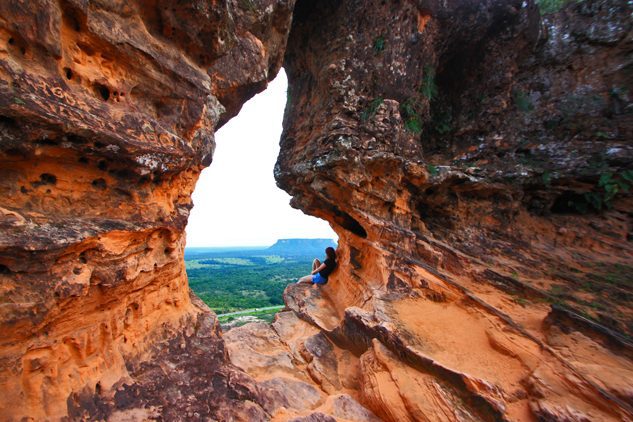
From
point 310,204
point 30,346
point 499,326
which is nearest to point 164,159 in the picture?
point 30,346

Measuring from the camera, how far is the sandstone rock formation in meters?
3.07

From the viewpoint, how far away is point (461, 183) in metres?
7.04

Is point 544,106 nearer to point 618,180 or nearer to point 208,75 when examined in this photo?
point 618,180

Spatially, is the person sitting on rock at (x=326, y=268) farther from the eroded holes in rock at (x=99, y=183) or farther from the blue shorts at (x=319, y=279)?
the eroded holes in rock at (x=99, y=183)

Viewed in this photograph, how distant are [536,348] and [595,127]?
5.66 m

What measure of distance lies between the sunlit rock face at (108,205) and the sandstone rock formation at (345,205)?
0.08 ft

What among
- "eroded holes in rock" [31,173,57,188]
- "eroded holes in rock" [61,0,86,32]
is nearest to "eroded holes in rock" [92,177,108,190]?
"eroded holes in rock" [31,173,57,188]

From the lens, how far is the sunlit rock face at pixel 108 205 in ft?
9.07

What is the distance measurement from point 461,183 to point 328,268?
4309mm

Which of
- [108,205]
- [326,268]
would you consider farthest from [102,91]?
[326,268]

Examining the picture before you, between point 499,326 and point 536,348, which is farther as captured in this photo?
point 499,326

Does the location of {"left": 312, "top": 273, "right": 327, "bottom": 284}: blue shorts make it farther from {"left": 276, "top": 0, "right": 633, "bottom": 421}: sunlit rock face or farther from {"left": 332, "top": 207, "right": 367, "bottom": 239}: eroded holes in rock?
{"left": 332, "top": 207, "right": 367, "bottom": 239}: eroded holes in rock

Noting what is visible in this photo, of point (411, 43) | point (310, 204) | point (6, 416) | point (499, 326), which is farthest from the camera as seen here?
point (310, 204)

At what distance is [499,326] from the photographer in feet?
15.5
